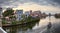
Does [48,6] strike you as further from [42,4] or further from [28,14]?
[28,14]

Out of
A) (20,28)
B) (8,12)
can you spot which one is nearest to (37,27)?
(20,28)

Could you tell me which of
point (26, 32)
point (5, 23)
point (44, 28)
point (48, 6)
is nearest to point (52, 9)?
point (48, 6)

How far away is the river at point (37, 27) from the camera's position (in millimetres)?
3162

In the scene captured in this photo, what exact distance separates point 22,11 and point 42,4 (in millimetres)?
422

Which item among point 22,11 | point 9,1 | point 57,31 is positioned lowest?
point 57,31

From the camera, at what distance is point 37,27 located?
3207 millimetres

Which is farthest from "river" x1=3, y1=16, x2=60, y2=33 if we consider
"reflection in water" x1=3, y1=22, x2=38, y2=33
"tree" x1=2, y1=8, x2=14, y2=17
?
"tree" x1=2, y1=8, x2=14, y2=17

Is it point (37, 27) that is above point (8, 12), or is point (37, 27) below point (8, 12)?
below

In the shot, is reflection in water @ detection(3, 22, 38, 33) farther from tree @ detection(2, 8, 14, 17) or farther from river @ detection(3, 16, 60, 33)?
tree @ detection(2, 8, 14, 17)

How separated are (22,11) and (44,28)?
549 millimetres

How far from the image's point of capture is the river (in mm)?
3162

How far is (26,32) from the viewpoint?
3178 millimetres

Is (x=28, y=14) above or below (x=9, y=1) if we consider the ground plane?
below

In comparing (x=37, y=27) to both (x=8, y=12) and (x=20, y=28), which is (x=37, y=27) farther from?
(x=8, y=12)
